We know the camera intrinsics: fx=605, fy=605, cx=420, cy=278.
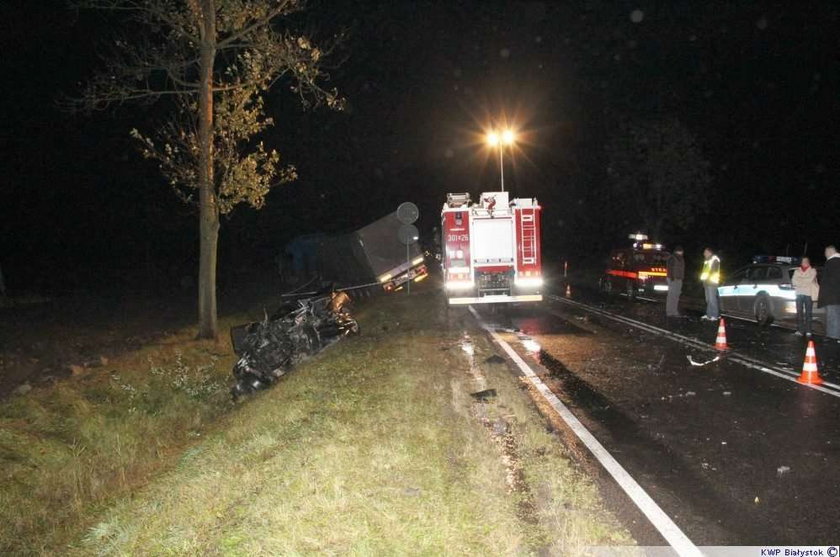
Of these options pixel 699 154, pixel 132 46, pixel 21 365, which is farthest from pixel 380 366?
pixel 699 154

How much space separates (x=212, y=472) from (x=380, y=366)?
4.39 metres

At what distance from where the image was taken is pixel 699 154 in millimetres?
29047

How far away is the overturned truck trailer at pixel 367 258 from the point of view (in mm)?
21984

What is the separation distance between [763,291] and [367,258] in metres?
12.7

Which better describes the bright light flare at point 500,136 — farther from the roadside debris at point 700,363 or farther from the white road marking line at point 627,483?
the white road marking line at point 627,483

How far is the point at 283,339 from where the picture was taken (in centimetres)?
1107

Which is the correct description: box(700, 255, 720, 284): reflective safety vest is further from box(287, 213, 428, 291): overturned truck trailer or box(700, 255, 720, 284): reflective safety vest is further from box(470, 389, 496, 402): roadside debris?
box(287, 213, 428, 291): overturned truck trailer

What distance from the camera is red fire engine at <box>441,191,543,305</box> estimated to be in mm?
16141

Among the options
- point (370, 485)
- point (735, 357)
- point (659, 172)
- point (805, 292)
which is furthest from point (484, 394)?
point (659, 172)

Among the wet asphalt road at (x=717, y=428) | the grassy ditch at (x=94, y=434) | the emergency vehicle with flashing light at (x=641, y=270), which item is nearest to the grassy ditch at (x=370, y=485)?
the grassy ditch at (x=94, y=434)

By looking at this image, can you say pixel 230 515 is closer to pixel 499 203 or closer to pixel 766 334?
pixel 766 334

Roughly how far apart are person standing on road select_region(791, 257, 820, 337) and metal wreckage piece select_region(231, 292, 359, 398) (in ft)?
29.9

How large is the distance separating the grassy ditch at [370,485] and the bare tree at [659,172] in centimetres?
2446

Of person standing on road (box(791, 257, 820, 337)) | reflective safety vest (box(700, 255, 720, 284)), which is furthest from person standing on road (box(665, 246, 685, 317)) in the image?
person standing on road (box(791, 257, 820, 337))
